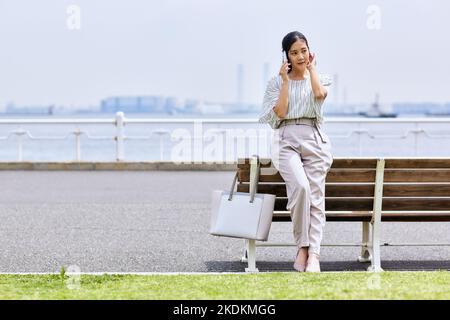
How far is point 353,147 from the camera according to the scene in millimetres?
47062

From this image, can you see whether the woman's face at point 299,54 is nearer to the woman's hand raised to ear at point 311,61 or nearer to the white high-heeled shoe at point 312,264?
the woman's hand raised to ear at point 311,61

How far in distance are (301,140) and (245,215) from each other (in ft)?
2.32

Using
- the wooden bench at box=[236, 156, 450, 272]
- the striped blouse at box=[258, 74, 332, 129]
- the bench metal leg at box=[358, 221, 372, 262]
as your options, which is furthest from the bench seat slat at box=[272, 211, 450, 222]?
the striped blouse at box=[258, 74, 332, 129]

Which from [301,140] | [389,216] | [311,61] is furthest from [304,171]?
[389,216]

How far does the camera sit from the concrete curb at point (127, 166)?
66.7 ft

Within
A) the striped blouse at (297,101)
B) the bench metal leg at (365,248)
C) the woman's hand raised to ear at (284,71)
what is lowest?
the bench metal leg at (365,248)

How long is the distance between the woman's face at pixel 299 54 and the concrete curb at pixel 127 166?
43.2ft

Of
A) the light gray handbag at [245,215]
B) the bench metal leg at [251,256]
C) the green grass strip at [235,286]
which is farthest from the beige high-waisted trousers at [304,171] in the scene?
the green grass strip at [235,286]

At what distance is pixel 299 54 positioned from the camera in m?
6.99

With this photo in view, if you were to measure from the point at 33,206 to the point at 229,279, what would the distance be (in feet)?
23.3

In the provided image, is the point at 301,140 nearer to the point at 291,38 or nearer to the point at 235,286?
the point at 291,38

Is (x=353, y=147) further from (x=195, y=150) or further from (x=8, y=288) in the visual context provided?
(x=8, y=288)

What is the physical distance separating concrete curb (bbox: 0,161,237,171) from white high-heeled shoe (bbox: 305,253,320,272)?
13.3m

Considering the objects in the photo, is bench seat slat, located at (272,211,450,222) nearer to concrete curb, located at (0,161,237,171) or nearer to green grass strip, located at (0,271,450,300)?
green grass strip, located at (0,271,450,300)
